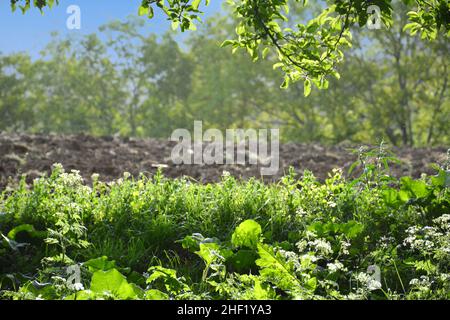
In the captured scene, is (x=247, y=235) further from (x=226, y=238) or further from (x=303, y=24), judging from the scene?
(x=303, y=24)

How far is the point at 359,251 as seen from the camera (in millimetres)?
3662

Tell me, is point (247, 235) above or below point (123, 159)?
below

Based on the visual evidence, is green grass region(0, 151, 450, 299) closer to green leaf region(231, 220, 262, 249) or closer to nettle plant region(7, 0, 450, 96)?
green leaf region(231, 220, 262, 249)

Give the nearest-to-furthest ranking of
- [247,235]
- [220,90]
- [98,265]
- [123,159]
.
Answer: [98,265] → [247,235] → [123,159] → [220,90]

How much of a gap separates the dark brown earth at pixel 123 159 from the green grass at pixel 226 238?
7.66ft

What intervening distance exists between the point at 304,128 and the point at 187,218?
55.5 ft

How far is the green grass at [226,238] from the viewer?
2.96 meters

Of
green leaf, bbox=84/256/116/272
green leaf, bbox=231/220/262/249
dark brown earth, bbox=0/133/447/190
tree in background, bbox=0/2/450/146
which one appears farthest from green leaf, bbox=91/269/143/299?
tree in background, bbox=0/2/450/146

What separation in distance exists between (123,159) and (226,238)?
4369 mm

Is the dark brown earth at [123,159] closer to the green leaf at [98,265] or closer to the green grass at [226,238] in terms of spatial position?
the green grass at [226,238]

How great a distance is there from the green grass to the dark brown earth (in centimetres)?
233

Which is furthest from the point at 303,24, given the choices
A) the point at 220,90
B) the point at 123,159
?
the point at 220,90

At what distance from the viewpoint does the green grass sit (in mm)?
2965

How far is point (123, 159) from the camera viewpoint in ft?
26.2
